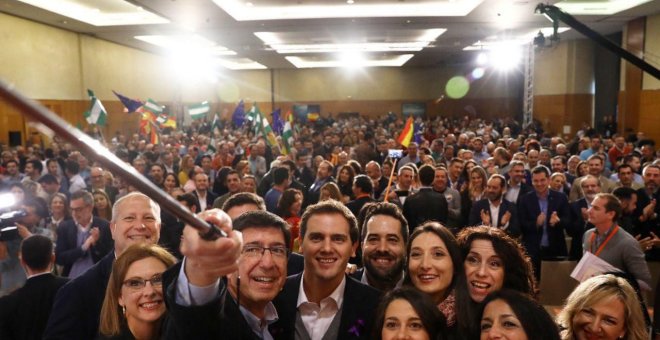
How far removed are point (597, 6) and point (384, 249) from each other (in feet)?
47.2

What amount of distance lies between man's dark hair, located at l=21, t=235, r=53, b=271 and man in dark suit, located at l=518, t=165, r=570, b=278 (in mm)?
4736

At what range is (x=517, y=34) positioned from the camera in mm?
18547

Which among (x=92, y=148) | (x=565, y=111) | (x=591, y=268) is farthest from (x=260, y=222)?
(x=565, y=111)

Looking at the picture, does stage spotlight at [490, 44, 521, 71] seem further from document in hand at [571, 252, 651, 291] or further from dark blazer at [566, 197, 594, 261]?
document in hand at [571, 252, 651, 291]

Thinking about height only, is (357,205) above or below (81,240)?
above

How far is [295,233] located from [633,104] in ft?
50.7

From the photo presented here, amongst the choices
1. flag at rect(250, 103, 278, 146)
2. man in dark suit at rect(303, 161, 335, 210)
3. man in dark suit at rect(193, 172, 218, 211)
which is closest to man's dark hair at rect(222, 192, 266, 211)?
man in dark suit at rect(193, 172, 218, 211)

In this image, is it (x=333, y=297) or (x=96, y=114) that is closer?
(x=333, y=297)

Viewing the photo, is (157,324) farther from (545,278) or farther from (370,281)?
(545,278)

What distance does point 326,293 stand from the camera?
2639mm

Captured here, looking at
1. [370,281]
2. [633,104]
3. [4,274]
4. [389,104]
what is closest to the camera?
[370,281]

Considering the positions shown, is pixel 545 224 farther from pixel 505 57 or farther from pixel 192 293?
pixel 505 57

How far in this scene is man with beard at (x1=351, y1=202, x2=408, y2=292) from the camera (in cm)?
318

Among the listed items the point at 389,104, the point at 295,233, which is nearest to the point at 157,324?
the point at 295,233
